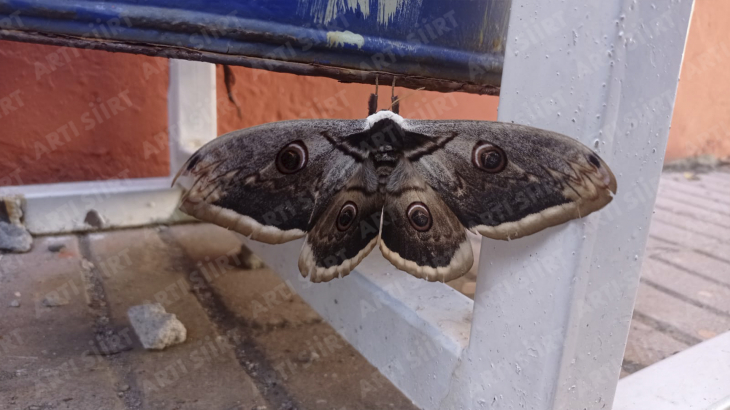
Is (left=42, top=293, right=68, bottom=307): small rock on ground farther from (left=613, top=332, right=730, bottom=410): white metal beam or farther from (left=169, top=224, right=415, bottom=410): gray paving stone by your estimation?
(left=613, top=332, right=730, bottom=410): white metal beam

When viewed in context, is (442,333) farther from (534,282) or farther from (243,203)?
(243,203)

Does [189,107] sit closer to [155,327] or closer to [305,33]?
[155,327]

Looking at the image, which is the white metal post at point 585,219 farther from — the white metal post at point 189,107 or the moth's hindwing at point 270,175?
the white metal post at point 189,107

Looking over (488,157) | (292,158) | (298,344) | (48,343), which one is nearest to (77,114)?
(48,343)

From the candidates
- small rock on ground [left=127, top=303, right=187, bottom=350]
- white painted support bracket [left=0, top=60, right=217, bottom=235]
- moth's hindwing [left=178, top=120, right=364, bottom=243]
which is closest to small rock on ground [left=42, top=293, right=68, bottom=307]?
small rock on ground [left=127, top=303, right=187, bottom=350]

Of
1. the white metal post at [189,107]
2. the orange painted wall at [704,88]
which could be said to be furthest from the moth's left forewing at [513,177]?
the orange painted wall at [704,88]

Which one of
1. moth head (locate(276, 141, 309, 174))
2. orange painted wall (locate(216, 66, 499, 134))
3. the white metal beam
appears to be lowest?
the white metal beam

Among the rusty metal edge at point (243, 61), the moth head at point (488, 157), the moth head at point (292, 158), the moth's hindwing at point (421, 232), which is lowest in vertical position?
the moth's hindwing at point (421, 232)
